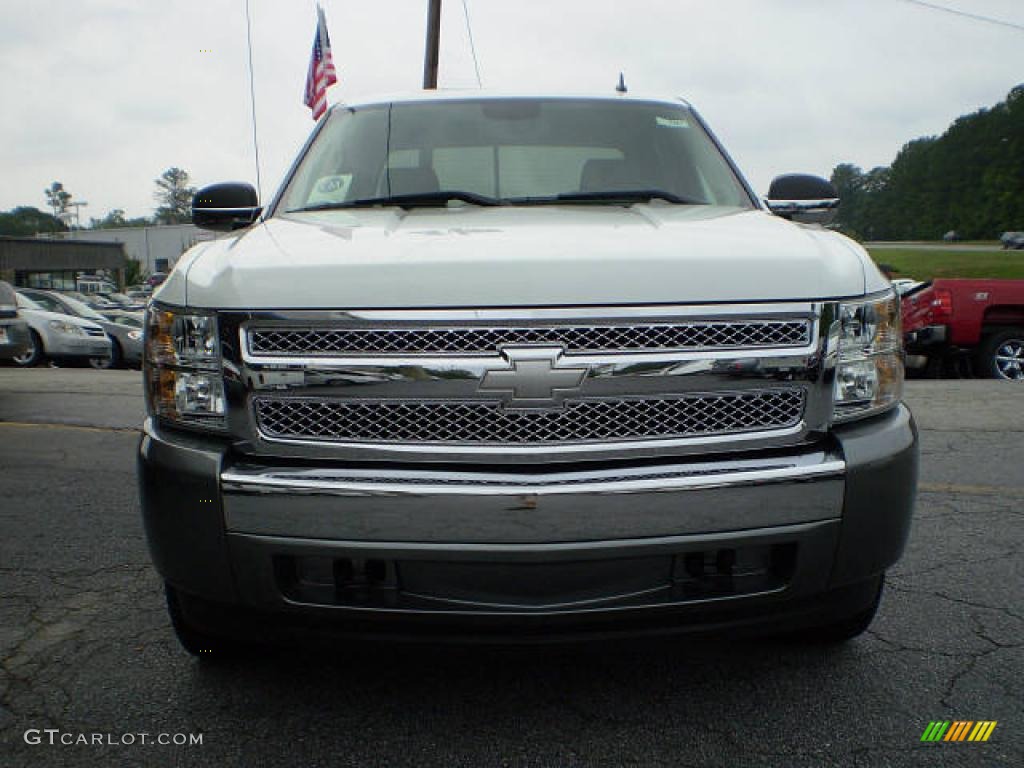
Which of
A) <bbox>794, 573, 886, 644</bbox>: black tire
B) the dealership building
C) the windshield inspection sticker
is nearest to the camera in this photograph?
<bbox>794, 573, 886, 644</bbox>: black tire

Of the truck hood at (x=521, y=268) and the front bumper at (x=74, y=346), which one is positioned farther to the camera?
the front bumper at (x=74, y=346)

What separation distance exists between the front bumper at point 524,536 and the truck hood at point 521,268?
0.38m

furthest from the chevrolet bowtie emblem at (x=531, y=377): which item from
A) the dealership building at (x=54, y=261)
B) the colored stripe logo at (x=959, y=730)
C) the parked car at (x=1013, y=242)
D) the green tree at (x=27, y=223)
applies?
the green tree at (x=27, y=223)

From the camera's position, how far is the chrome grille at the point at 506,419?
2.22m

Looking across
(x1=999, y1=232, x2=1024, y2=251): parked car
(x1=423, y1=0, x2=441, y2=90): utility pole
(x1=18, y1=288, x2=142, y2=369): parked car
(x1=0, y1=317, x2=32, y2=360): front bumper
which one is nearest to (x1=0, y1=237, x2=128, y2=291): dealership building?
(x1=18, y1=288, x2=142, y2=369): parked car

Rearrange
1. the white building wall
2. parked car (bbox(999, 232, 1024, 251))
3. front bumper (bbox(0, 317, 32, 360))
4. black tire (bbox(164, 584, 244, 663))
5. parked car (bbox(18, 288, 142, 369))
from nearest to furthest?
black tire (bbox(164, 584, 244, 663))
front bumper (bbox(0, 317, 32, 360))
parked car (bbox(18, 288, 142, 369))
parked car (bbox(999, 232, 1024, 251))
the white building wall

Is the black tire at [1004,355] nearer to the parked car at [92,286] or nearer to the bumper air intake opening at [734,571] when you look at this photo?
the bumper air intake opening at [734,571]

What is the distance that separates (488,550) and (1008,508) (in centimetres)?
356

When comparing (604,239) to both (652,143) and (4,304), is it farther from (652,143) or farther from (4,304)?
(4,304)

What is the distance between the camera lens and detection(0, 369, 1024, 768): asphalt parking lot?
2.39 metres

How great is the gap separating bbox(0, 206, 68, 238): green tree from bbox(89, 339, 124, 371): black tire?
452 feet

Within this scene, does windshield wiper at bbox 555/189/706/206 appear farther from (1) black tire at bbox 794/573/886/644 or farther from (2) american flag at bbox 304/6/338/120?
(2) american flag at bbox 304/6/338/120

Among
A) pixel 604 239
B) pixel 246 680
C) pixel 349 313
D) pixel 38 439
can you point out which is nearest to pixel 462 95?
pixel 604 239

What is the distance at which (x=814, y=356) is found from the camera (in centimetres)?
233
